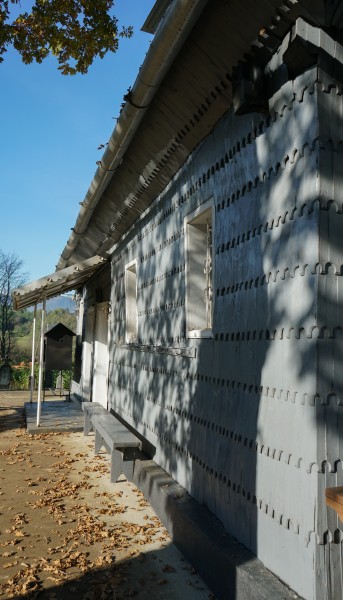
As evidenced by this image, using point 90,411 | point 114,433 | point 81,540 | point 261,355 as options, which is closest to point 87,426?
point 90,411

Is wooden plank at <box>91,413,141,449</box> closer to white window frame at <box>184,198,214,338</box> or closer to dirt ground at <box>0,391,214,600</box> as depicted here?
dirt ground at <box>0,391,214,600</box>

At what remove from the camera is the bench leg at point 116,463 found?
5.97 meters

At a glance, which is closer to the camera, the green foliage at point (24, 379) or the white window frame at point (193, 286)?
the white window frame at point (193, 286)

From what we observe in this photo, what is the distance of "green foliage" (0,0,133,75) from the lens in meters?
6.33

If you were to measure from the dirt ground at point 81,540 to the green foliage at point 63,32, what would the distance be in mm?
5462

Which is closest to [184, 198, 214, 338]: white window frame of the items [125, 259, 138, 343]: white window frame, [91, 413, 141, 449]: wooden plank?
[91, 413, 141, 449]: wooden plank

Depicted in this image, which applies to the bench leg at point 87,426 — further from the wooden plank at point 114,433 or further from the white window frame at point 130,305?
the white window frame at point 130,305

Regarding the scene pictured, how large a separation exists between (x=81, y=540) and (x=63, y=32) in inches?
238

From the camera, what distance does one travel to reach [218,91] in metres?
3.99

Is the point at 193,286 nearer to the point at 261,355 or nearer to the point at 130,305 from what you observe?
the point at 261,355

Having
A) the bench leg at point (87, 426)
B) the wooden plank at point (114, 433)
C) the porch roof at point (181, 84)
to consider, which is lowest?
the bench leg at point (87, 426)

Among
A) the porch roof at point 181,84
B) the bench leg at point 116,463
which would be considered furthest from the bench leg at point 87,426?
the porch roof at point 181,84

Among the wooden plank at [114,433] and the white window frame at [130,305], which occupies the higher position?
the white window frame at [130,305]

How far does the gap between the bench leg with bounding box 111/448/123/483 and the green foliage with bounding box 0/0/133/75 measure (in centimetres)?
515
